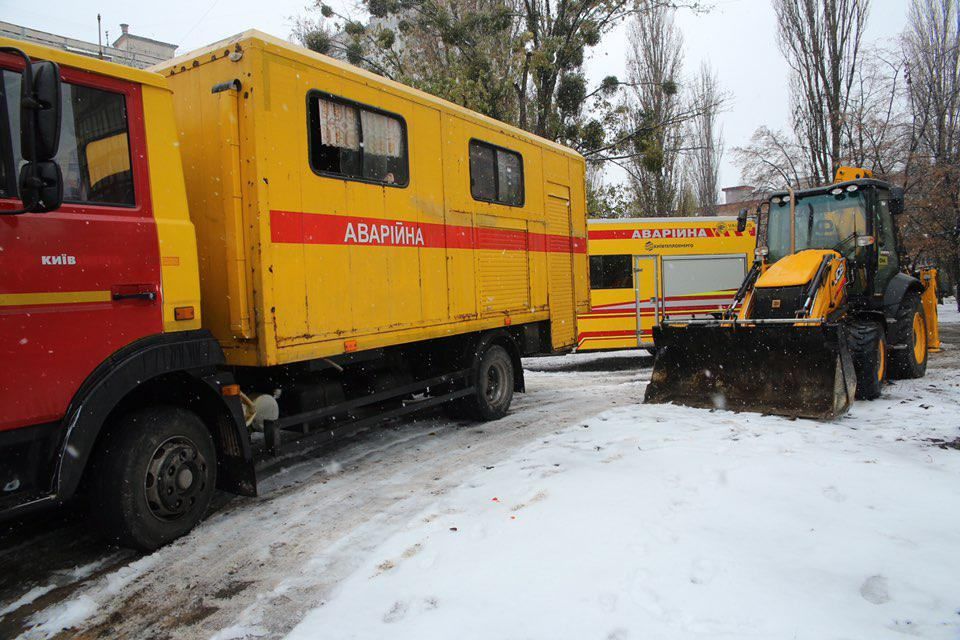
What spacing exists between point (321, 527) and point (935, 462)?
4926 millimetres

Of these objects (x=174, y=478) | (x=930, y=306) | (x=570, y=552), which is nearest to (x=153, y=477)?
(x=174, y=478)

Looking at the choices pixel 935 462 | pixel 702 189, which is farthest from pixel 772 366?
pixel 702 189

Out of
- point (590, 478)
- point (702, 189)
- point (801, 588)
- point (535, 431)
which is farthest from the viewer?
point (702, 189)

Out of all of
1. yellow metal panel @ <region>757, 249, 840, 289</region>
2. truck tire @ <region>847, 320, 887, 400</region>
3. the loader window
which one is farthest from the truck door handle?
the loader window

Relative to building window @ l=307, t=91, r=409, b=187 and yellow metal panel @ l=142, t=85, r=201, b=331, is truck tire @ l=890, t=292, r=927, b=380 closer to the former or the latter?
building window @ l=307, t=91, r=409, b=187

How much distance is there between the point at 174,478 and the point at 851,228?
904cm

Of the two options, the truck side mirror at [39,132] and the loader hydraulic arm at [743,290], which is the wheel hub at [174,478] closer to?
the truck side mirror at [39,132]

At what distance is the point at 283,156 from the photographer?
178 inches

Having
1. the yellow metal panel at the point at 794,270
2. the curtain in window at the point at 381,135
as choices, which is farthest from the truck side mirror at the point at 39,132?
the yellow metal panel at the point at 794,270

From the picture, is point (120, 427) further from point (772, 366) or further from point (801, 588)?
point (772, 366)

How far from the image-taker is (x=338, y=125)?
508 cm

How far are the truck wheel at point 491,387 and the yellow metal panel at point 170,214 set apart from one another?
3729 millimetres

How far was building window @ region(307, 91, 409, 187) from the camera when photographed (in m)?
4.88

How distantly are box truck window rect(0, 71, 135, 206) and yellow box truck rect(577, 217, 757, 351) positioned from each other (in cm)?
962
